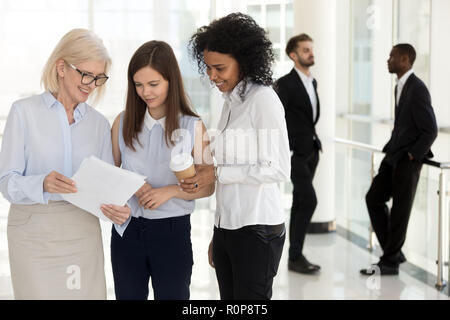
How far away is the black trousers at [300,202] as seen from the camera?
501 centimetres

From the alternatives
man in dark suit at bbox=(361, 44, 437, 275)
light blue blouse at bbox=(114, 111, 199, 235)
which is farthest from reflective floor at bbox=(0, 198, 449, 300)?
light blue blouse at bbox=(114, 111, 199, 235)

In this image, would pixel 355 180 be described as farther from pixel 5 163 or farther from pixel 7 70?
pixel 5 163

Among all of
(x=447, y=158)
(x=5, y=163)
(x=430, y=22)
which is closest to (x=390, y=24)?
(x=430, y=22)

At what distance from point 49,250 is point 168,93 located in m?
0.73

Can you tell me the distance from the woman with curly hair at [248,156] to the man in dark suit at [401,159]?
2.64m

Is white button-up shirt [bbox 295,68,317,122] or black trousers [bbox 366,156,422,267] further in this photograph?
white button-up shirt [bbox 295,68,317,122]

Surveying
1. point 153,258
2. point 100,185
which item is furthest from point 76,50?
point 153,258

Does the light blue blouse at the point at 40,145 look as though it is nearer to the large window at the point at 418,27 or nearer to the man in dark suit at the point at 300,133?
the man in dark suit at the point at 300,133

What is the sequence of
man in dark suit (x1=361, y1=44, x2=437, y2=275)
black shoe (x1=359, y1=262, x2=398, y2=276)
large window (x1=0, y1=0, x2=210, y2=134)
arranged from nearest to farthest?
1. man in dark suit (x1=361, y1=44, x2=437, y2=275)
2. black shoe (x1=359, y1=262, x2=398, y2=276)
3. large window (x1=0, y1=0, x2=210, y2=134)

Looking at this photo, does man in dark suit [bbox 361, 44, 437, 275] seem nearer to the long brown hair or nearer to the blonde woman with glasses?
the long brown hair

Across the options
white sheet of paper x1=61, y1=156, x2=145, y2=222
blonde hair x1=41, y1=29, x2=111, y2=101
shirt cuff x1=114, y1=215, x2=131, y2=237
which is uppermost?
blonde hair x1=41, y1=29, x2=111, y2=101

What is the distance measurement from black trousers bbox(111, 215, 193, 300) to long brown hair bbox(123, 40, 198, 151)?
0.32 m

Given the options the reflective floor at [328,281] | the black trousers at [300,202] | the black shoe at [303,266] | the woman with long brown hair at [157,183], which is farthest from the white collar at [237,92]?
the black shoe at [303,266]

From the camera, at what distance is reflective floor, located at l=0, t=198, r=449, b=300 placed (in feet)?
14.4
